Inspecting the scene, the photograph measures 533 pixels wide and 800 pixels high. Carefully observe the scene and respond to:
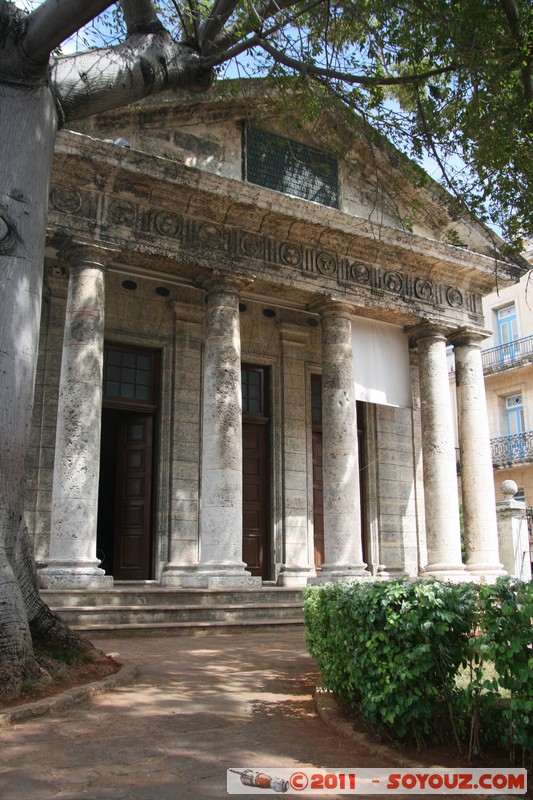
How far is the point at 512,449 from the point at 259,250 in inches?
662

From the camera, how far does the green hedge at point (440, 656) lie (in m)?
3.37

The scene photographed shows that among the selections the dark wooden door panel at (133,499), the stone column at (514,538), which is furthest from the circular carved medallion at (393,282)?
the stone column at (514,538)

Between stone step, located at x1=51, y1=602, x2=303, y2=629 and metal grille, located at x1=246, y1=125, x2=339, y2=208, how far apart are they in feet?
23.0

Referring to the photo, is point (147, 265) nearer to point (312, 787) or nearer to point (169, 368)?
point (169, 368)

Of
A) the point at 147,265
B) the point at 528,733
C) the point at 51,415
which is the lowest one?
the point at 528,733

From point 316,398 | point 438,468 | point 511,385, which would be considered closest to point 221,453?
point 438,468

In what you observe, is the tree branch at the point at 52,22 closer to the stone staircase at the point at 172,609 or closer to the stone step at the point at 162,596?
the stone staircase at the point at 172,609

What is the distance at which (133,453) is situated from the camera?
13.7 meters

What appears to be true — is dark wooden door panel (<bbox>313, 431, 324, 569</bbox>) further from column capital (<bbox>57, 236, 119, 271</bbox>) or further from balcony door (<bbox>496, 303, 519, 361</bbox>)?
balcony door (<bbox>496, 303, 519, 361</bbox>)

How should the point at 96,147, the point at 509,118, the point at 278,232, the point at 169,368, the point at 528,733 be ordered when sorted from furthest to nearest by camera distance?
1. the point at 169,368
2. the point at 278,232
3. the point at 96,147
4. the point at 509,118
5. the point at 528,733

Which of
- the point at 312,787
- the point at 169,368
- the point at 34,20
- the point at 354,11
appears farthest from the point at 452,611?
the point at 169,368

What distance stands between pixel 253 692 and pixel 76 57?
17.5ft

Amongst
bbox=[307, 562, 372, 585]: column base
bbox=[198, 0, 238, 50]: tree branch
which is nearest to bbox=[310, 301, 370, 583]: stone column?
bbox=[307, 562, 372, 585]: column base

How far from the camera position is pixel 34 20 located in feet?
17.4
